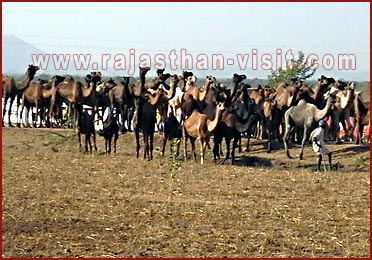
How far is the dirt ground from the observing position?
1005cm

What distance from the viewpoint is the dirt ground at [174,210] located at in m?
10.0

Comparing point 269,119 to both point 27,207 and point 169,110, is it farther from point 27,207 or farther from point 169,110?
point 27,207

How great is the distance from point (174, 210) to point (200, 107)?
488 inches

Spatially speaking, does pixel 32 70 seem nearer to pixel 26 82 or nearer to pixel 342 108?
pixel 26 82

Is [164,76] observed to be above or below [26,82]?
above

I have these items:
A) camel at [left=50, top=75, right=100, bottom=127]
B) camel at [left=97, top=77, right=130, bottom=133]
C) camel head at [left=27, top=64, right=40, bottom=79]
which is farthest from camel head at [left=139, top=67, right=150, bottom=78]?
camel head at [left=27, top=64, right=40, bottom=79]

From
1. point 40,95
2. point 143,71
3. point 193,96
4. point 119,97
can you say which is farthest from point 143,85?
point 40,95

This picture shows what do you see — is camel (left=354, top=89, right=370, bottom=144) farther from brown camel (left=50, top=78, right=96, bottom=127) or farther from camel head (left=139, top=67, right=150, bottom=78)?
brown camel (left=50, top=78, right=96, bottom=127)

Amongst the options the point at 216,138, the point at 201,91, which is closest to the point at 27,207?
the point at 216,138

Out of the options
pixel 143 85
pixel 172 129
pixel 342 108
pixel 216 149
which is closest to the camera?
pixel 216 149

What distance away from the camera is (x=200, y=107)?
24859 mm

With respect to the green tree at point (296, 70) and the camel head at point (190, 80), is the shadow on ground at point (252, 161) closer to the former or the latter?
the camel head at point (190, 80)

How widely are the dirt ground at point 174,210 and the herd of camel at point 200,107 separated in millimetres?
1562

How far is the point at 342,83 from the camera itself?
28188 mm
